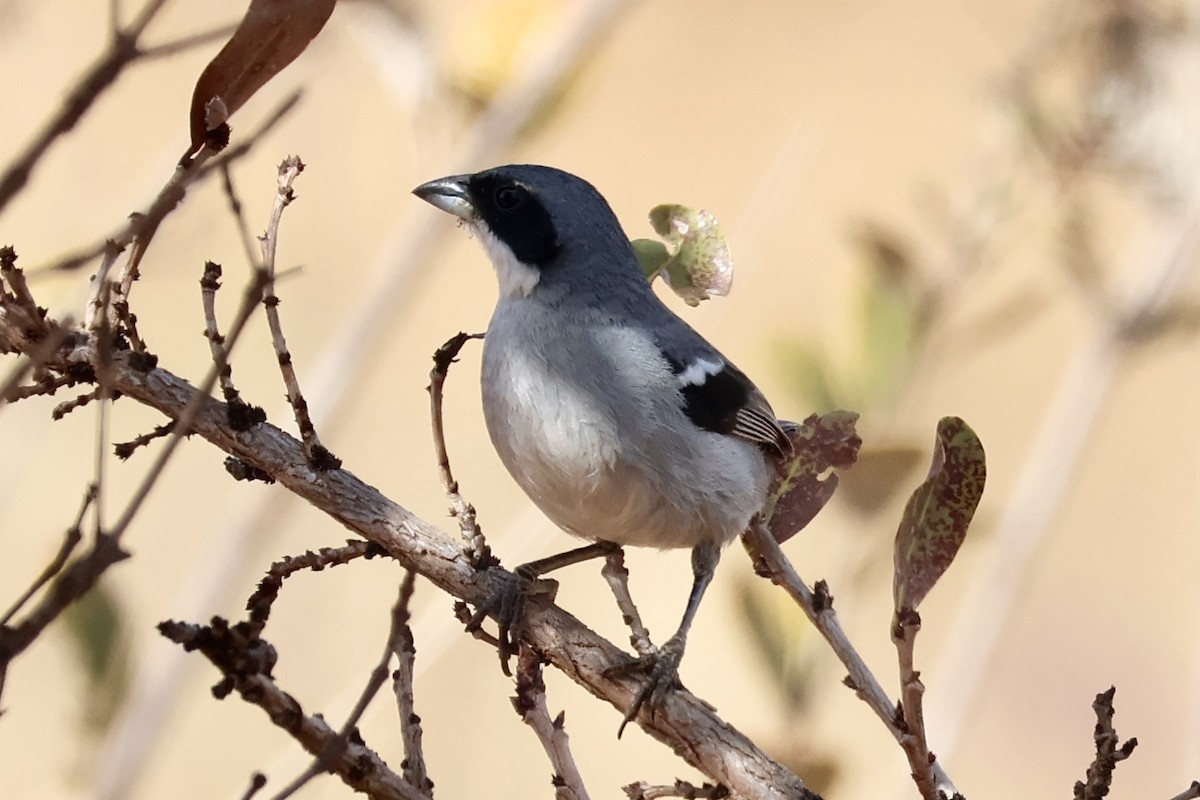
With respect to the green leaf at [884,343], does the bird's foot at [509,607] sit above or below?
below

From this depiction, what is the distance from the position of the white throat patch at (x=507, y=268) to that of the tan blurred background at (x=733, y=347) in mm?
320

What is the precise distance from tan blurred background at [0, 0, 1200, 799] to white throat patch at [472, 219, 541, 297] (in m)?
0.32

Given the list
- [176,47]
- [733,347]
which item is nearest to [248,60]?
[176,47]

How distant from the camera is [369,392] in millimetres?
4836

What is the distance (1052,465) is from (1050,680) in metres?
2.63

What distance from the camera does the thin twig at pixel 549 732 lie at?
133 cm

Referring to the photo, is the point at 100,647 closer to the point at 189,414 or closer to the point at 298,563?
the point at 298,563

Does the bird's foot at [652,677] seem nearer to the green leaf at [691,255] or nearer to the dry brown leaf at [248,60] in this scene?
the green leaf at [691,255]

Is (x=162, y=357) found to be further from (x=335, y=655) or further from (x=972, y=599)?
(x=972, y=599)

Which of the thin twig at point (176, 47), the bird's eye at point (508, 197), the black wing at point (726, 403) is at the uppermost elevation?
the bird's eye at point (508, 197)

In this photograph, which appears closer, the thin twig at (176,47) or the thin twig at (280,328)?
the thin twig at (176,47)

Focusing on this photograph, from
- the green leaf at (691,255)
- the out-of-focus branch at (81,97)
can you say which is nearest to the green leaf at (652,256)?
the green leaf at (691,255)

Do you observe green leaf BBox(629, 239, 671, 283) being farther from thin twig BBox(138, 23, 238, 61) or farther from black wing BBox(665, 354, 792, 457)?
thin twig BBox(138, 23, 238, 61)

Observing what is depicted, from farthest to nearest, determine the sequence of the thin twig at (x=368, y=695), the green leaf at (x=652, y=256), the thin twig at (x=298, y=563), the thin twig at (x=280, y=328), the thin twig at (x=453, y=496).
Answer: the green leaf at (x=652, y=256) → the thin twig at (x=453, y=496) → the thin twig at (x=280, y=328) → the thin twig at (x=298, y=563) → the thin twig at (x=368, y=695)
